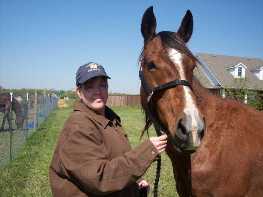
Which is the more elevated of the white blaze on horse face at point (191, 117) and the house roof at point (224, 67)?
the house roof at point (224, 67)

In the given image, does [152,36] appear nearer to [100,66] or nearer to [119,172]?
[100,66]

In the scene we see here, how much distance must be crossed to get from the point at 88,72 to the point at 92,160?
2.28ft

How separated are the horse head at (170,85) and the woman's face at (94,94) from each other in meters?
0.52

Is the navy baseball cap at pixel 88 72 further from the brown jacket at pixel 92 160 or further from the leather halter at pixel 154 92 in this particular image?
the leather halter at pixel 154 92

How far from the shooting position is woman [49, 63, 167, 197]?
6.81ft

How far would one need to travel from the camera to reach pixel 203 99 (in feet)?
10.3

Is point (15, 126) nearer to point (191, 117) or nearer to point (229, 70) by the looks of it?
point (191, 117)

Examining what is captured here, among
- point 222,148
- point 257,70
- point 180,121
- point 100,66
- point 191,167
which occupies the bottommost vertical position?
point 191,167

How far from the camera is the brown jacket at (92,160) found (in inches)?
81.4

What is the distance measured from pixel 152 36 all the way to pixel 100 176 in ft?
5.49

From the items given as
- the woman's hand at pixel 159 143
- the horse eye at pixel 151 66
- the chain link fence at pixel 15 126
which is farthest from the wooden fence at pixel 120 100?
the woman's hand at pixel 159 143

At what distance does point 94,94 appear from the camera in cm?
245

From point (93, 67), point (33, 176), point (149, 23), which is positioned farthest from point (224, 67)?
point (93, 67)

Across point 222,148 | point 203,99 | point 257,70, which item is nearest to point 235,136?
point 222,148
